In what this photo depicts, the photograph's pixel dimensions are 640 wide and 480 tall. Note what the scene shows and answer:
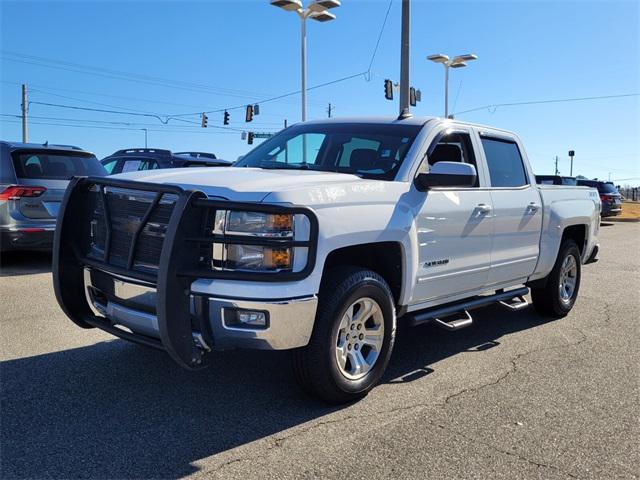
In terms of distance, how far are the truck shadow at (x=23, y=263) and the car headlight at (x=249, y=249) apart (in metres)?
5.84

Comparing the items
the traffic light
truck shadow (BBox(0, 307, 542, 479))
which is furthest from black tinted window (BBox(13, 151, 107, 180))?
the traffic light

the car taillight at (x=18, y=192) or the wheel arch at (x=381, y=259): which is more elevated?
the car taillight at (x=18, y=192)

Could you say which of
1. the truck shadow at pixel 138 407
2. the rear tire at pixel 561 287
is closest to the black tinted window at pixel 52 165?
the truck shadow at pixel 138 407

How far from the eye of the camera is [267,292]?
3.35 metres

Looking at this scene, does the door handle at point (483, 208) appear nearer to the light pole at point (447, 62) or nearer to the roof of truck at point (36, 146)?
the roof of truck at point (36, 146)

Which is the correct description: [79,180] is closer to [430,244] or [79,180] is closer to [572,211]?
[430,244]

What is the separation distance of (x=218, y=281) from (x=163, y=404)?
105 cm

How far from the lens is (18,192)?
8125 mm

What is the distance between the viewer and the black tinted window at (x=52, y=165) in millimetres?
8312

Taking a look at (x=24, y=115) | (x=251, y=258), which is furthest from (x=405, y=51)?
(x=24, y=115)

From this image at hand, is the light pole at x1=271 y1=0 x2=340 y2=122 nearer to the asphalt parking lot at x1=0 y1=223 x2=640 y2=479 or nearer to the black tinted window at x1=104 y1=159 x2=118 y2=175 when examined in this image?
the black tinted window at x1=104 y1=159 x2=118 y2=175

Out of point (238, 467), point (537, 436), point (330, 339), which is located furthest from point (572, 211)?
point (238, 467)

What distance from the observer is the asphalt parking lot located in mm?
3162

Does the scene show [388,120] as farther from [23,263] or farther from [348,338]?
[23,263]
